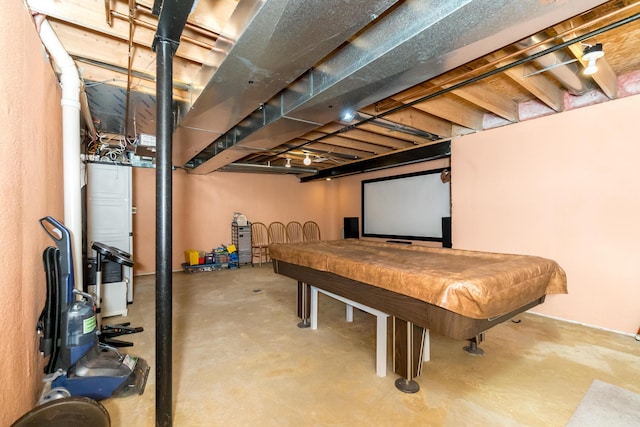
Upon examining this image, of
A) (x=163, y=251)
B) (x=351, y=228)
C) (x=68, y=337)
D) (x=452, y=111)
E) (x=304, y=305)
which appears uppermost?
(x=452, y=111)

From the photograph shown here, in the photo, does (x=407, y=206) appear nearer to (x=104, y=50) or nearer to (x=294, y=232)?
(x=294, y=232)

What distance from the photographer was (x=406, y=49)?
1601 millimetres

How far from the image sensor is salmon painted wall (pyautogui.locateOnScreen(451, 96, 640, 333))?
286 centimetres

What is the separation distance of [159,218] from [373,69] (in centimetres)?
161

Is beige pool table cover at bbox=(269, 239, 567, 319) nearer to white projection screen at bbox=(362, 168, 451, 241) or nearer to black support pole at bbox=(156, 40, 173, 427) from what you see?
black support pole at bbox=(156, 40, 173, 427)

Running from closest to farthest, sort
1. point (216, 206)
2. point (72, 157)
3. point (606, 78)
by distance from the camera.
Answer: point (72, 157)
point (606, 78)
point (216, 206)

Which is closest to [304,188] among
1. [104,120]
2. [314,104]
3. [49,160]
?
[104,120]

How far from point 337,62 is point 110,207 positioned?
382 cm

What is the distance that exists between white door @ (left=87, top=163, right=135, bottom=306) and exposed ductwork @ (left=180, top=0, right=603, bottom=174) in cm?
218

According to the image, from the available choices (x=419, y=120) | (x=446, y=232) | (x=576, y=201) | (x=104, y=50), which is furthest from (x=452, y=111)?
(x=104, y=50)

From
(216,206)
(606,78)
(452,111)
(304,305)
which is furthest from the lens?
(216,206)

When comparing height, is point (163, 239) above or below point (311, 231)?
above

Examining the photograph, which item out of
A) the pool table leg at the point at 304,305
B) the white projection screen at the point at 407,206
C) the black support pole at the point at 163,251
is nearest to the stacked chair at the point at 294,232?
the white projection screen at the point at 407,206

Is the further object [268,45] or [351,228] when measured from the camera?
[351,228]
